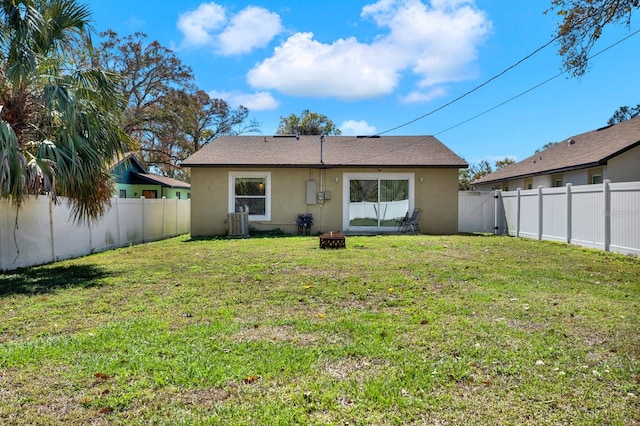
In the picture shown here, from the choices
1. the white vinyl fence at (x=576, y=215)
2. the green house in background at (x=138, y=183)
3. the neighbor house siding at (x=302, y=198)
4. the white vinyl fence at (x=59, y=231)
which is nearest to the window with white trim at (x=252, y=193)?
the neighbor house siding at (x=302, y=198)

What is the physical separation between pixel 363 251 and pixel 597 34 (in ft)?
22.5

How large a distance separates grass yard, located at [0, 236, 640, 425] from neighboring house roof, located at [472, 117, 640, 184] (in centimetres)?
872

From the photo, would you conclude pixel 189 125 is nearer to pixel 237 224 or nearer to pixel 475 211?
pixel 237 224

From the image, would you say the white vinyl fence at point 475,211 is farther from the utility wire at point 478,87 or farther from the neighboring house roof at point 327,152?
the utility wire at point 478,87

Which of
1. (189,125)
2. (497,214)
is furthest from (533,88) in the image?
(189,125)

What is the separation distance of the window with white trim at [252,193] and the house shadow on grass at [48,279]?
7.03 meters

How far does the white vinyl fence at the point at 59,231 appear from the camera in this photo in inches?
319

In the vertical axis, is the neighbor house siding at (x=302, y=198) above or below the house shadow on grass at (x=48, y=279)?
above

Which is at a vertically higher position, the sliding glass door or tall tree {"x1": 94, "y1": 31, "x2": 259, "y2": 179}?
tall tree {"x1": 94, "y1": 31, "x2": 259, "y2": 179}

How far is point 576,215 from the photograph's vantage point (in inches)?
432

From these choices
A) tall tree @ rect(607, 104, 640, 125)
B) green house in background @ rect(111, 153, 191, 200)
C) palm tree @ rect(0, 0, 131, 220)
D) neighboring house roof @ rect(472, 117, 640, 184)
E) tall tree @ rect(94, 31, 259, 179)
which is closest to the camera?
palm tree @ rect(0, 0, 131, 220)

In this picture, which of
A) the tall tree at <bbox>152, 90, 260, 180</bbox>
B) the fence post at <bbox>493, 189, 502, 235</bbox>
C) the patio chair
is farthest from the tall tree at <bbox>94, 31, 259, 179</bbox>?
the fence post at <bbox>493, 189, 502, 235</bbox>

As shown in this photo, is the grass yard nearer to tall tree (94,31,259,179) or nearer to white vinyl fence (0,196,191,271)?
white vinyl fence (0,196,191,271)

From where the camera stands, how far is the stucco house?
1491 cm
